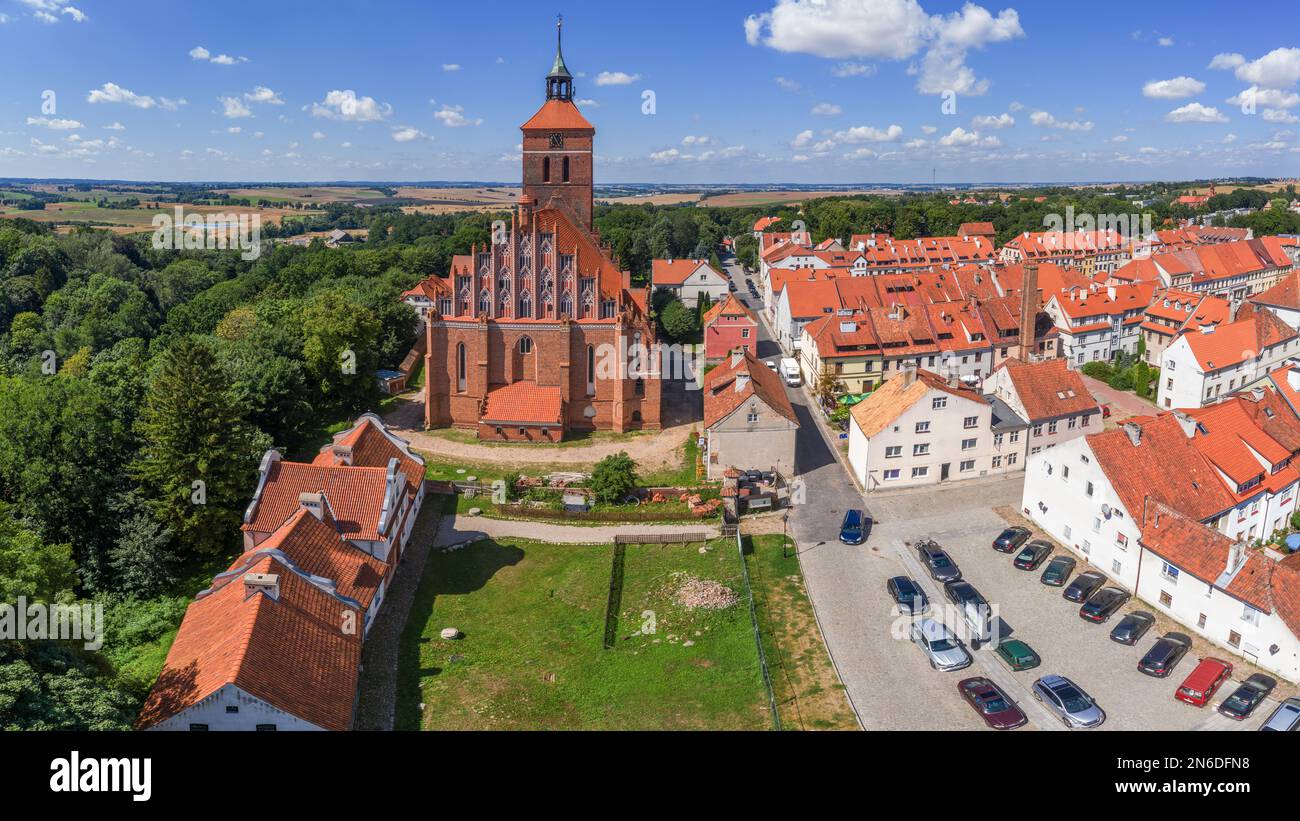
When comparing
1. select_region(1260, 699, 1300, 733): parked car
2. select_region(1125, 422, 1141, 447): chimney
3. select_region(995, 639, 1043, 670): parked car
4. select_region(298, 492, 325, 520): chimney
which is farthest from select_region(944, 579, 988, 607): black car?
select_region(298, 492, 325, 520): chimney

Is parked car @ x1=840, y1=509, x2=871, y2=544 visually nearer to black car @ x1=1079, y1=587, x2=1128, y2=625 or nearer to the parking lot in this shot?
the parking lot

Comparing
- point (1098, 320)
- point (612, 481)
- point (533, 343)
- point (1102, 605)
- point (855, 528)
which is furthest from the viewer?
point (1098, 320)

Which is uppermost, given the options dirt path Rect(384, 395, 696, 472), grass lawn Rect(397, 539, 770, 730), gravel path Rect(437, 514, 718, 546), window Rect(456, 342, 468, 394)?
window Rect(456, 342, 468, 394)

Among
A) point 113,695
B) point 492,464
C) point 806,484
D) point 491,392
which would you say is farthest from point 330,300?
point 113,695

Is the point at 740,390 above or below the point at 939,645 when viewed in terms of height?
above

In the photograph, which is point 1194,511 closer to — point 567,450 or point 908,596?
point 908,596

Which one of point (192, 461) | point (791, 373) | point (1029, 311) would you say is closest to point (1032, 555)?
point (791, 373)
